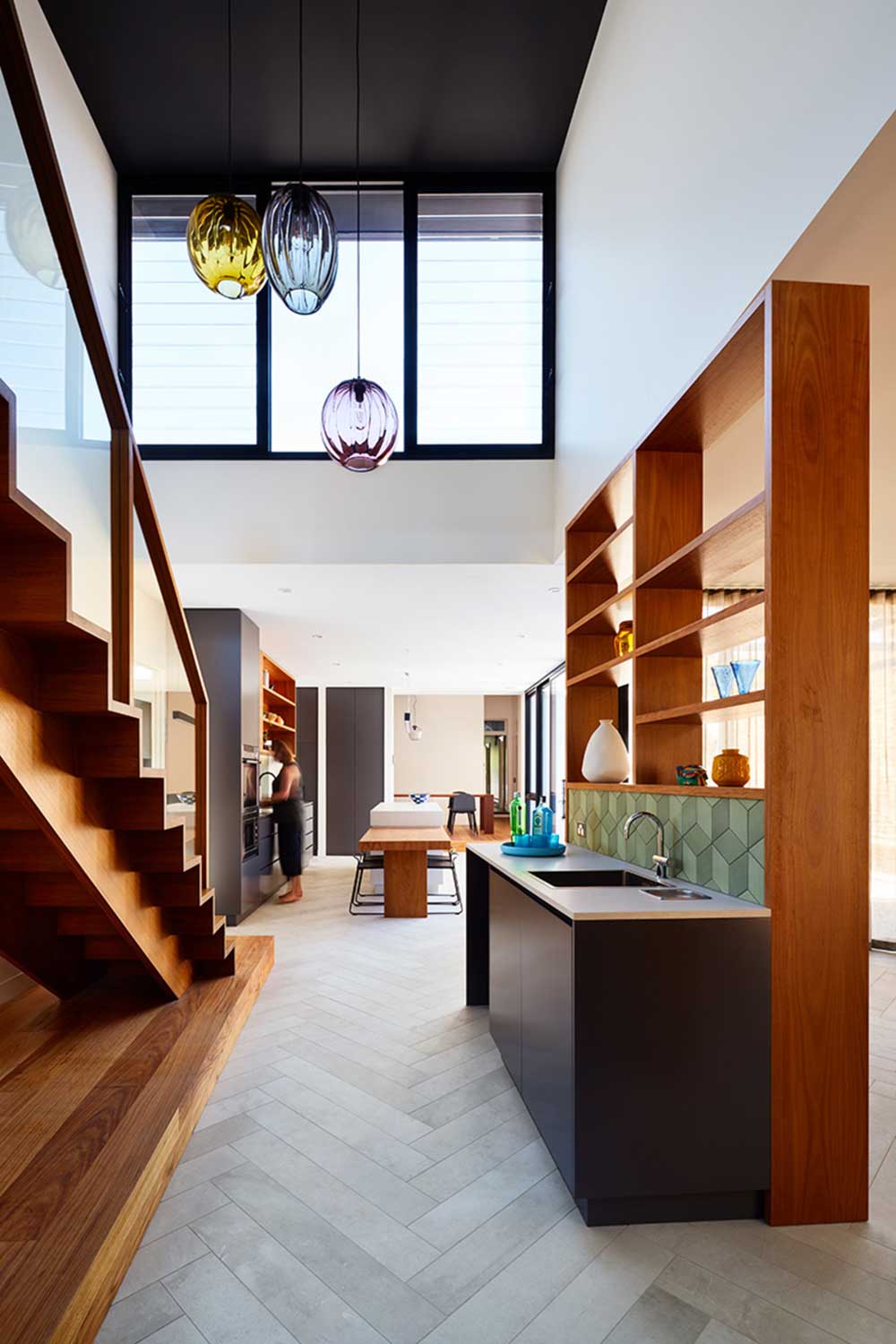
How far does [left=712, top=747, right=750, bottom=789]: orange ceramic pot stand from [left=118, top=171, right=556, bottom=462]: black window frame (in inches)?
124

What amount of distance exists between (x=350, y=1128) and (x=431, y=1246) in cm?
75

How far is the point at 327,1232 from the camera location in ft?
7.26

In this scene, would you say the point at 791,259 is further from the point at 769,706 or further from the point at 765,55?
the point at 769,706

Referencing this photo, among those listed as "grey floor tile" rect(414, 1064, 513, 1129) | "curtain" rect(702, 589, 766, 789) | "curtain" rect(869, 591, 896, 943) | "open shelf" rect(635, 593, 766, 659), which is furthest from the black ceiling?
"grey floor tile" rect(414, 1064, 513, 1129)

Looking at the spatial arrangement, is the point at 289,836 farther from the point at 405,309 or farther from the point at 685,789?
the point at 685,789

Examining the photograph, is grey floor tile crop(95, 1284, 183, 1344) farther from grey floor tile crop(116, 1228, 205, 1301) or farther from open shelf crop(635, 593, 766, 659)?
open shelf crop(635, 593, 766, 659)

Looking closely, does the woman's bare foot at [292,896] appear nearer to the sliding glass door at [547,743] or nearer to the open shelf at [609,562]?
the sliding glass door at [547,743]

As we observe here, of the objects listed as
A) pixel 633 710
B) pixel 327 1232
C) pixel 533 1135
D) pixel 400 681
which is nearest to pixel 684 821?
pixel 633 710

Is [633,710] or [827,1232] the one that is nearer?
[827,1232]

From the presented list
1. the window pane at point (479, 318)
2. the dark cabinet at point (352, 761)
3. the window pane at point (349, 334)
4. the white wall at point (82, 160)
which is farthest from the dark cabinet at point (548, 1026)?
the dark cabinet at point (352, 761)

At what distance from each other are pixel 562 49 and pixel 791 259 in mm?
3361

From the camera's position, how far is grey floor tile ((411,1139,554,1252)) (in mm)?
2219

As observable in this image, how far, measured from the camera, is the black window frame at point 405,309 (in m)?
5.48

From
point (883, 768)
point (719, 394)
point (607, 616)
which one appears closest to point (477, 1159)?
point (607, 616)
